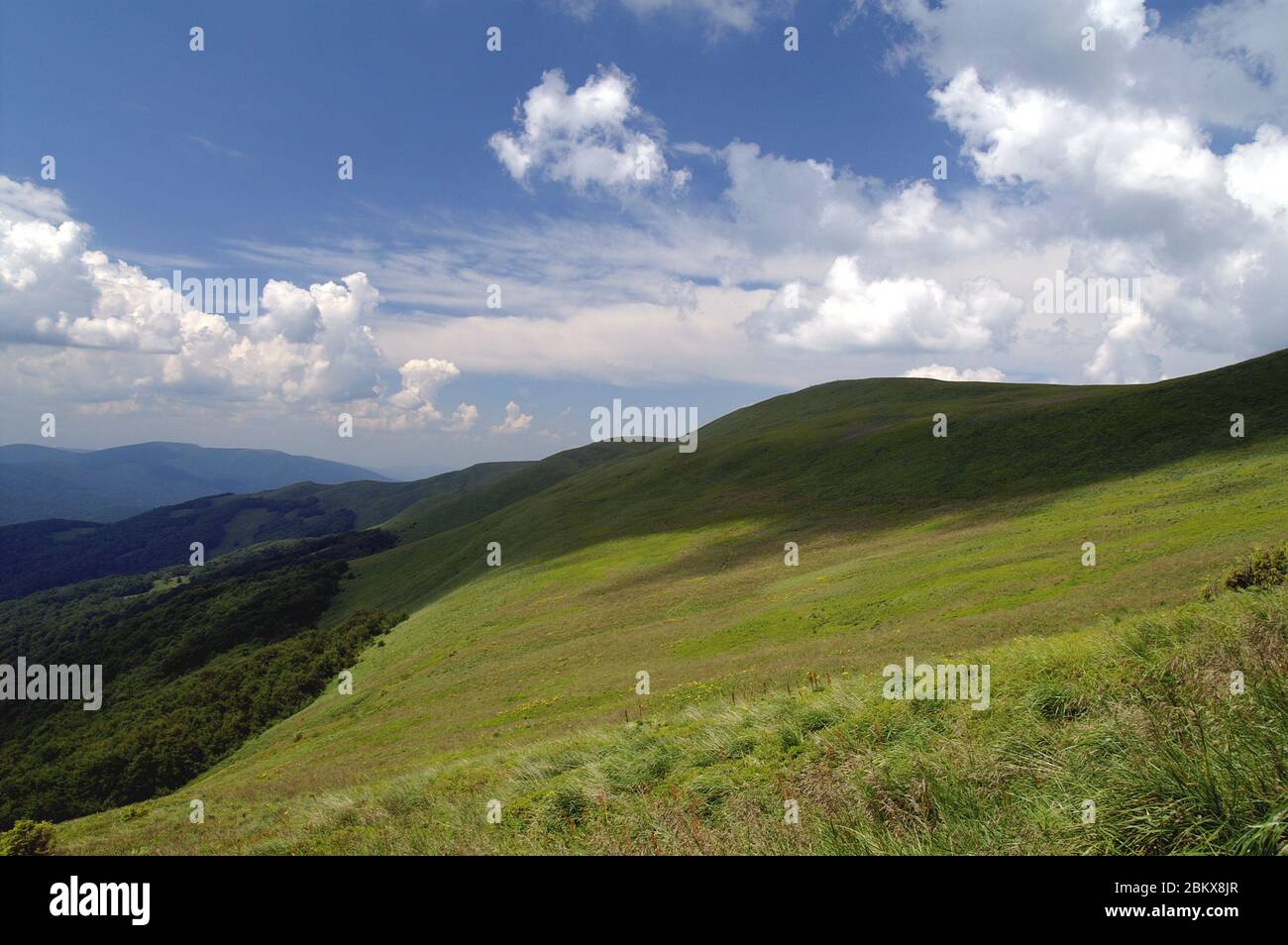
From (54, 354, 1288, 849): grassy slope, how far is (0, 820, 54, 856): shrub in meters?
2.58

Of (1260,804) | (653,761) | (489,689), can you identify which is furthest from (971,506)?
(1260,804)

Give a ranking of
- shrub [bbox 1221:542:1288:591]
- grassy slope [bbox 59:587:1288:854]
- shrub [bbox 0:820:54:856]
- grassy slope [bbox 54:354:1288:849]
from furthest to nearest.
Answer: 1. grassy slope [bbox 54:354:1288:849]
2. shrub [bbox 0:820:54:856]
3. shrub [bbox 1221:542:1288:591]
4. grassy slope [bbox 59:587:1288:854]

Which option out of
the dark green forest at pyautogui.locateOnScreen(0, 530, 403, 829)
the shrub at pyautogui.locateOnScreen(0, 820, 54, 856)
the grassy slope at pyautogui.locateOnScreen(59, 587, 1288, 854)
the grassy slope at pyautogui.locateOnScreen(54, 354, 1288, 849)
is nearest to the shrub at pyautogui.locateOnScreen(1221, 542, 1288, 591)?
the grassy slope at pyautogui.locateOnScreen(59, 587, 1288, 854)

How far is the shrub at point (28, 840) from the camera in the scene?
16.5 meters

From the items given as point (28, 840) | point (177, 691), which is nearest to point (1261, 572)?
point (28, 840)

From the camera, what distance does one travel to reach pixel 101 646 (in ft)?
352

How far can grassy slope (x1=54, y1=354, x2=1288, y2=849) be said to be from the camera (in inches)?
941

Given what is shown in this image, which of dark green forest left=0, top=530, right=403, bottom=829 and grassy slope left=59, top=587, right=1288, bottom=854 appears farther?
dark green forest left=0, top=530, right=403, bottom=829

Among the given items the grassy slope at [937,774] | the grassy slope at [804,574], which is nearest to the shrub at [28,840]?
the grassy slope at [804,574]

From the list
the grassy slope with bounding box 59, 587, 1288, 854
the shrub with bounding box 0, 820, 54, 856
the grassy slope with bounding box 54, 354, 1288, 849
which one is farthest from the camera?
the grassy slope with bounding box 54, 354, 1288, 849

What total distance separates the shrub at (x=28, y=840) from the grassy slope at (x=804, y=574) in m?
2.58

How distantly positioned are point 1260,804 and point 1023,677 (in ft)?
21.8

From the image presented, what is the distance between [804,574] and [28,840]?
1527 inches

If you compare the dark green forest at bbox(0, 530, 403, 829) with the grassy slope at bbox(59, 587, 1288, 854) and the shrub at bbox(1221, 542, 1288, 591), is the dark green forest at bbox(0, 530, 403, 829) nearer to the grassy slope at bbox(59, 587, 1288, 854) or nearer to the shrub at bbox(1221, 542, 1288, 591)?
the grassy slope at bbox(59, 587, 1288, 854)
